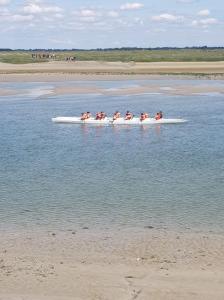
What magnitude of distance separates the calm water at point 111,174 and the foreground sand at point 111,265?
1.01 meters

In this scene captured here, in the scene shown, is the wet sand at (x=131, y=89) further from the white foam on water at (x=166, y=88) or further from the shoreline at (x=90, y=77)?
the shoreline at (x=90, y=77)

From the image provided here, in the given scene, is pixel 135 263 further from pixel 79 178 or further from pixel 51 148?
pixel 51 148

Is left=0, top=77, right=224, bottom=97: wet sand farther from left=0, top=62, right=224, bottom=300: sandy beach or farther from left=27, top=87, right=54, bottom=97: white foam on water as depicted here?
left=0, top=62, right=224, bottom=300: sandy beach

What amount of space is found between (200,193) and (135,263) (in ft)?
21.9

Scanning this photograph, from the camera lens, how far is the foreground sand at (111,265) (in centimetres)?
1030

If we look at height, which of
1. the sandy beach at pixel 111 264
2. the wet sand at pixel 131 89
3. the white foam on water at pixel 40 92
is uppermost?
the sandy beach at pixel 111 264

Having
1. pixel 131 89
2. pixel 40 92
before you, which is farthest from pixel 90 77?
pixel 40 92

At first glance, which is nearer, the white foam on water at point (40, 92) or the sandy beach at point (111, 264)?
the sandy beach at point (111, 264)

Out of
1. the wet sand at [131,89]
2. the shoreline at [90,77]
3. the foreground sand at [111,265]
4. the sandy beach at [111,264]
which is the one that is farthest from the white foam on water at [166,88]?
the foreground sand at [111,265]

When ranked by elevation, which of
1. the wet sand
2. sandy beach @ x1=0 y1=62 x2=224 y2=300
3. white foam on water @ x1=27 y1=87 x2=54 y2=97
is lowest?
white foam on water @ x1=27 y1=87 x2=54 y2=97

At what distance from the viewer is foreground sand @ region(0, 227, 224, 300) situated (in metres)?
10.3

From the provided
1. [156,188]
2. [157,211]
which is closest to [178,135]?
[156,188]

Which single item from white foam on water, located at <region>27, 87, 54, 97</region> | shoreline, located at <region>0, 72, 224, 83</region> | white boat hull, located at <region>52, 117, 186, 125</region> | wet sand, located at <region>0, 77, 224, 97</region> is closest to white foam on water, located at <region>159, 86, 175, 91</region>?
wet sand, located at <region>0, 77, 224, 97</region>

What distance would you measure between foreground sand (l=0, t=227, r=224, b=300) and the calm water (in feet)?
3.30
